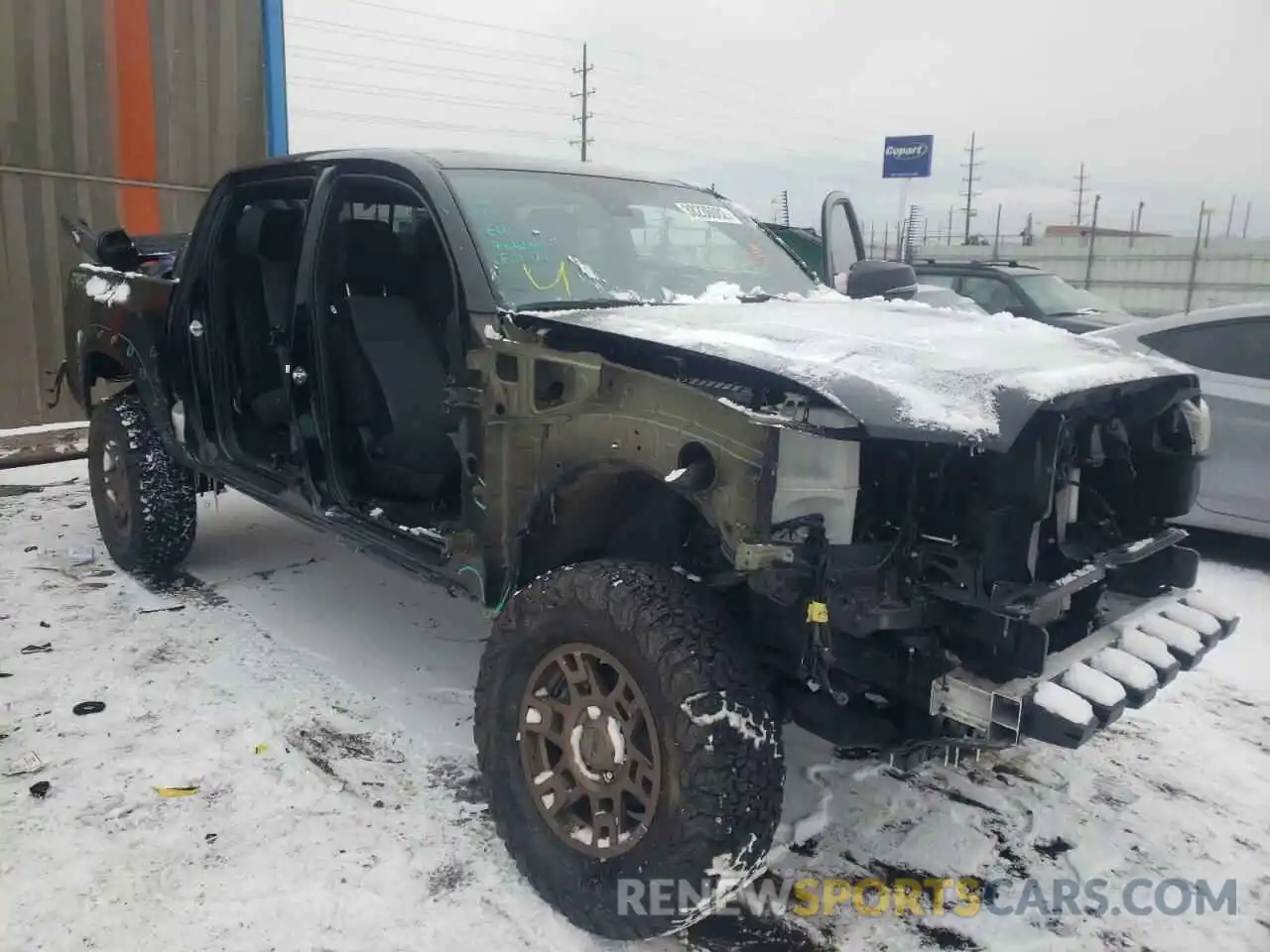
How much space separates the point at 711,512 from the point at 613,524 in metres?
0.57

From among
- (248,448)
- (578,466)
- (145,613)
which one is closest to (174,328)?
(248,448)

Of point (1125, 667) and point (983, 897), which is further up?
point (1125, 667)

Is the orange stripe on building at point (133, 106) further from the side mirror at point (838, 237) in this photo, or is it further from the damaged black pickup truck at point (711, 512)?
the side mirror at point (838, 237)

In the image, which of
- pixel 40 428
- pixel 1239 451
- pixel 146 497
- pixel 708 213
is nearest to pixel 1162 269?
pixel 1239 451

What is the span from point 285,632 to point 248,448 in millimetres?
881

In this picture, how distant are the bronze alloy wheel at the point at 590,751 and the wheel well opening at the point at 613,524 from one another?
14.9 inches

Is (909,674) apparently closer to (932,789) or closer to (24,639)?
(932,789)

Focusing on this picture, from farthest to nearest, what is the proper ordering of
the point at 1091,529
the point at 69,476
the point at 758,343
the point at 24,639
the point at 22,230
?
the point at 22,230 < the point at 69,476 < the point at 24,639 < the point at 1091,529 < the point at 758,343

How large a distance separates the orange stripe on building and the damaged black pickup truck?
640 centimetres

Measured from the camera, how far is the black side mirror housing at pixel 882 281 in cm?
416

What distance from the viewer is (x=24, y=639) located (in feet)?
13.7

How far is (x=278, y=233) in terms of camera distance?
172 inches

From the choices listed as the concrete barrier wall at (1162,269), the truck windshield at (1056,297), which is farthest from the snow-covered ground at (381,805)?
the concrete barrier wall at (1162,269)

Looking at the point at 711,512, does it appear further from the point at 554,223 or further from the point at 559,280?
the point at 554,223
